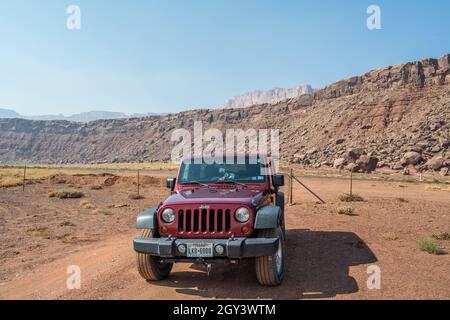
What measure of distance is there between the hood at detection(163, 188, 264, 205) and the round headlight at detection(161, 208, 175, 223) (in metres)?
0.13

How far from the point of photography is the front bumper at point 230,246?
19.0 ft

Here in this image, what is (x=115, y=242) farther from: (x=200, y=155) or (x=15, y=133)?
(x=15, y=133)

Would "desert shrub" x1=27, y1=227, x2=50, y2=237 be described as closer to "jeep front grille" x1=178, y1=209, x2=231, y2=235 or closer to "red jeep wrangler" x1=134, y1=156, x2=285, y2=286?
"red jeep wrangler" x1=134, y1=156, x2=285, y2=286

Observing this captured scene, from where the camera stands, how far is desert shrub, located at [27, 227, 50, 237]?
39.4 feet

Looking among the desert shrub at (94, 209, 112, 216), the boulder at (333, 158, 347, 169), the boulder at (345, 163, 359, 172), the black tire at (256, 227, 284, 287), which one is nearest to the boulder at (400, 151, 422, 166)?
the boulder at (345, 163, 359, 172)

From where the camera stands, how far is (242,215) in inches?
243

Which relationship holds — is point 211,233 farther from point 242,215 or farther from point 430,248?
point 430,248

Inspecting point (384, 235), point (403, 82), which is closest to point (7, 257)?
point (384, 235)

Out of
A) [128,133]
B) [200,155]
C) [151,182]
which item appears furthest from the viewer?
[128,133]

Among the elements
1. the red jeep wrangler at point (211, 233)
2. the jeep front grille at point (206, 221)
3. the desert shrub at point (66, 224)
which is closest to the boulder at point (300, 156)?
the desert shrub at point (66, 224)

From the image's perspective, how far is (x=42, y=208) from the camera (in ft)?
60.1

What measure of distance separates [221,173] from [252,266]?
1789mm

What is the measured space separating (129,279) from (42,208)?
13045 millimetres

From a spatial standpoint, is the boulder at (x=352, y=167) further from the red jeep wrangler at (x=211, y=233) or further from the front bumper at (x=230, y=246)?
the front bumper at (x=230, y=246)
